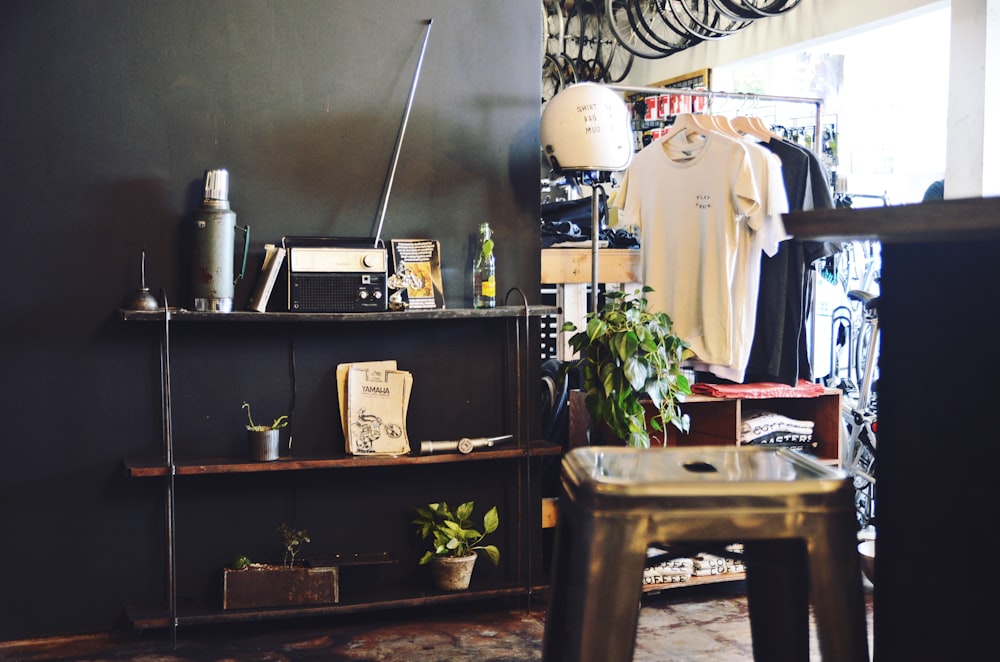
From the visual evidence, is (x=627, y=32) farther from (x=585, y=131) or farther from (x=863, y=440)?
(x=585, y=131)

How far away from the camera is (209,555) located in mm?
3441

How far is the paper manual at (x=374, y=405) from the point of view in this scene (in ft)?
11.5

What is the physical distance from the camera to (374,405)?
354 cm

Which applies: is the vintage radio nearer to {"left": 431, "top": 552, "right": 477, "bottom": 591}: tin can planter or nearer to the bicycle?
{"left": 431, "top": 552, "right": 477, "bottom": 591}: tin can planter

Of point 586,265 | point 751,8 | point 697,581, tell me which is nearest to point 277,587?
point 697,581

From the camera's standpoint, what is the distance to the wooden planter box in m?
3.31

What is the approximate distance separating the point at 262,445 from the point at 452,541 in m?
0.75

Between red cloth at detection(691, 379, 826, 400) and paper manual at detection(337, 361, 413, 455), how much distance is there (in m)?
1.12

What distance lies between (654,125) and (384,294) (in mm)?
5220

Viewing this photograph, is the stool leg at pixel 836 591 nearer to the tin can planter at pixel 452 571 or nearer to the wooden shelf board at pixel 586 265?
the tin can planter at pixel 452 571

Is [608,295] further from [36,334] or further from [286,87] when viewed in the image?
[36,334]

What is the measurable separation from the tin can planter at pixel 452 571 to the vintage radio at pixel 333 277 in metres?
0.91

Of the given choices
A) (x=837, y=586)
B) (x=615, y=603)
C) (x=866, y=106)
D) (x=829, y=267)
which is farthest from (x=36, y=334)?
(x=866, y=106)

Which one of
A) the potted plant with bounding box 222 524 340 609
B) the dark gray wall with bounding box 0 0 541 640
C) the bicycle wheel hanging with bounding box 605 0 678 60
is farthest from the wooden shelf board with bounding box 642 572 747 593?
the bicycle wheel hanging with bounding box 605 0 678 60
